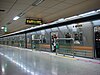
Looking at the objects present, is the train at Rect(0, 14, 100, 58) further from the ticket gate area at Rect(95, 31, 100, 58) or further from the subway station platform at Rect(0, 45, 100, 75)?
the subway station platform at Rect(0, 45, 100, 75)

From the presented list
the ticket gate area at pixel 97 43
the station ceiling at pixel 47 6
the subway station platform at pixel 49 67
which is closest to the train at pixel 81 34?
the ticket gate area at pixel 97 43

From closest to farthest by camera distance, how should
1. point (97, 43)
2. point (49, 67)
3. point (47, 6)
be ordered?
point (49, 67) → point (47, 6) → point (97, 43)

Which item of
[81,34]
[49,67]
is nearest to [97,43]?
[81,34]

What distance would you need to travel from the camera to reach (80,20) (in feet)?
29.0

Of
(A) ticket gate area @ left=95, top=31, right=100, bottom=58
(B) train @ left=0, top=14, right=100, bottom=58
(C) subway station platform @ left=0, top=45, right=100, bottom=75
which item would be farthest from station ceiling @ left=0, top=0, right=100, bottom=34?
A: (C) subway station platform @ left=0, top=45, right=100, bottom=75

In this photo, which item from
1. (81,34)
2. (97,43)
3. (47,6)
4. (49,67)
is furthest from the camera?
(81,34)

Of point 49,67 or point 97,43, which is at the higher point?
point 97,43

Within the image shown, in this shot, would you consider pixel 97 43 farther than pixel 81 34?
No

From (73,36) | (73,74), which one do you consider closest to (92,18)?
(73,36)

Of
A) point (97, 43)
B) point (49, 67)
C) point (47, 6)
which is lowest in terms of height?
point (49, 67)

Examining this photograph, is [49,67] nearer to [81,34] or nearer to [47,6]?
[47,6]

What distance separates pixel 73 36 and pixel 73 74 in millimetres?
5516

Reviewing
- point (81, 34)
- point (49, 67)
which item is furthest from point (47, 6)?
point (81, 34)

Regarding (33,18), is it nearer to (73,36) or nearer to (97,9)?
(73,36)
